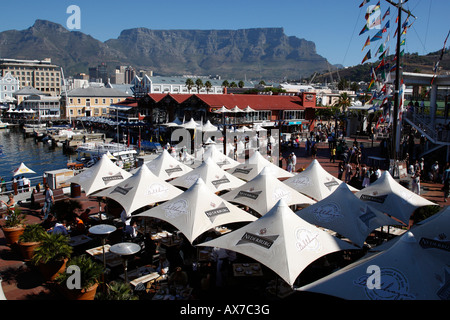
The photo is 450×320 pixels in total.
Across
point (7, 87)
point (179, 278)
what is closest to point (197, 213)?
point (179, 278)

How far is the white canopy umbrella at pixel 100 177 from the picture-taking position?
575 inches

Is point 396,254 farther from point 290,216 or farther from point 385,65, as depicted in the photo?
point 385,65

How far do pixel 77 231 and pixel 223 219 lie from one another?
5570 millimetres

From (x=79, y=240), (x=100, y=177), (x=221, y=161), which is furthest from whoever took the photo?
(x=221, y=161)

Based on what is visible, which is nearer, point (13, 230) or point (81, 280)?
point (81, 280)

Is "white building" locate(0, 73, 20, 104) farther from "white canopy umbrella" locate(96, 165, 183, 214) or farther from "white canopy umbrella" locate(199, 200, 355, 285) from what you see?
"white canopy umbrella" locate(199, 200, 355, 285)

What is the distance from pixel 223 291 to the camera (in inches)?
361

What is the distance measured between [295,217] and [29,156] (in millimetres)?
52963

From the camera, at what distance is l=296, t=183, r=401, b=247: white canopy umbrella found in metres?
10.1

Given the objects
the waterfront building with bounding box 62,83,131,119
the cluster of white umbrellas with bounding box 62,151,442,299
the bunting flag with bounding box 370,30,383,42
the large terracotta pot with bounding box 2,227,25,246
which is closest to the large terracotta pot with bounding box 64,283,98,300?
the cluster of white umbrellas with bounding box 62,151,442,299

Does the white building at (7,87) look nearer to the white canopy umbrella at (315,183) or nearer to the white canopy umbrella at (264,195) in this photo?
the white canopy umbrella at (315,183)

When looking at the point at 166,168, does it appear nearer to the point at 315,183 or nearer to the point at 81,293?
the point at 315,183

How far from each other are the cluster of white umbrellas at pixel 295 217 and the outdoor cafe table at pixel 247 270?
117 cm

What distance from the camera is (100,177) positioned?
15.0 meters
